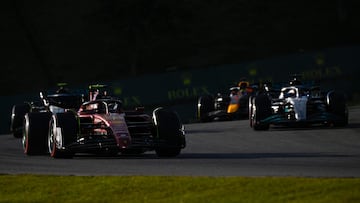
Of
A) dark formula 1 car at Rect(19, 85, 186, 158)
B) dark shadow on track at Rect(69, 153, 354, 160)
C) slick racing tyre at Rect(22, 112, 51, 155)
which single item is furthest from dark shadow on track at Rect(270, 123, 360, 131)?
slick racing tyre at Rect(22, 112, 51, 155)

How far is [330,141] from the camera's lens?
24.0m

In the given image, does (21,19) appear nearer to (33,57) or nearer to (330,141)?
(33,57)

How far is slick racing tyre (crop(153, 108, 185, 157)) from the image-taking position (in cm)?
2095

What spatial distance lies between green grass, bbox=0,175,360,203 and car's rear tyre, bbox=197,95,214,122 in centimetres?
2010

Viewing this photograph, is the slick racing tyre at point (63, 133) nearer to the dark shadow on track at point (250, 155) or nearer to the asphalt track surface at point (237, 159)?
the asphalt track surface at point (237, 159)

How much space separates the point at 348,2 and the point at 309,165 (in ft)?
143

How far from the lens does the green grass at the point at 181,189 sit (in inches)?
519

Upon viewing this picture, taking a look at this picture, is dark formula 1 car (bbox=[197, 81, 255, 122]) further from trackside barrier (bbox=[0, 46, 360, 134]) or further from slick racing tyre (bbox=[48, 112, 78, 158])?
slick racing tyre (bbox=[48, 112, 78, 158])

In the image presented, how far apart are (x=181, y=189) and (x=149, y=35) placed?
38.2 m

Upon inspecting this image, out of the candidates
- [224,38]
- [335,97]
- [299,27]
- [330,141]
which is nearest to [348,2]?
[299,27]

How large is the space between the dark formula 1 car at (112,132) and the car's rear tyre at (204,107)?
1384cm

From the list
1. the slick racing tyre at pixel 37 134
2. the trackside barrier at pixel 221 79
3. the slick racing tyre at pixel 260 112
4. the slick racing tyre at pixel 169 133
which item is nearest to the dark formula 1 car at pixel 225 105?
the trackside barrier at pixel 221 79

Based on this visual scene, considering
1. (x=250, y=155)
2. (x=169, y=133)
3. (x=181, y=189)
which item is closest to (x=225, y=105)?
(x=169, y=133)

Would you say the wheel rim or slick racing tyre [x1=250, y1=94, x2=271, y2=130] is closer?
the wheel rim
